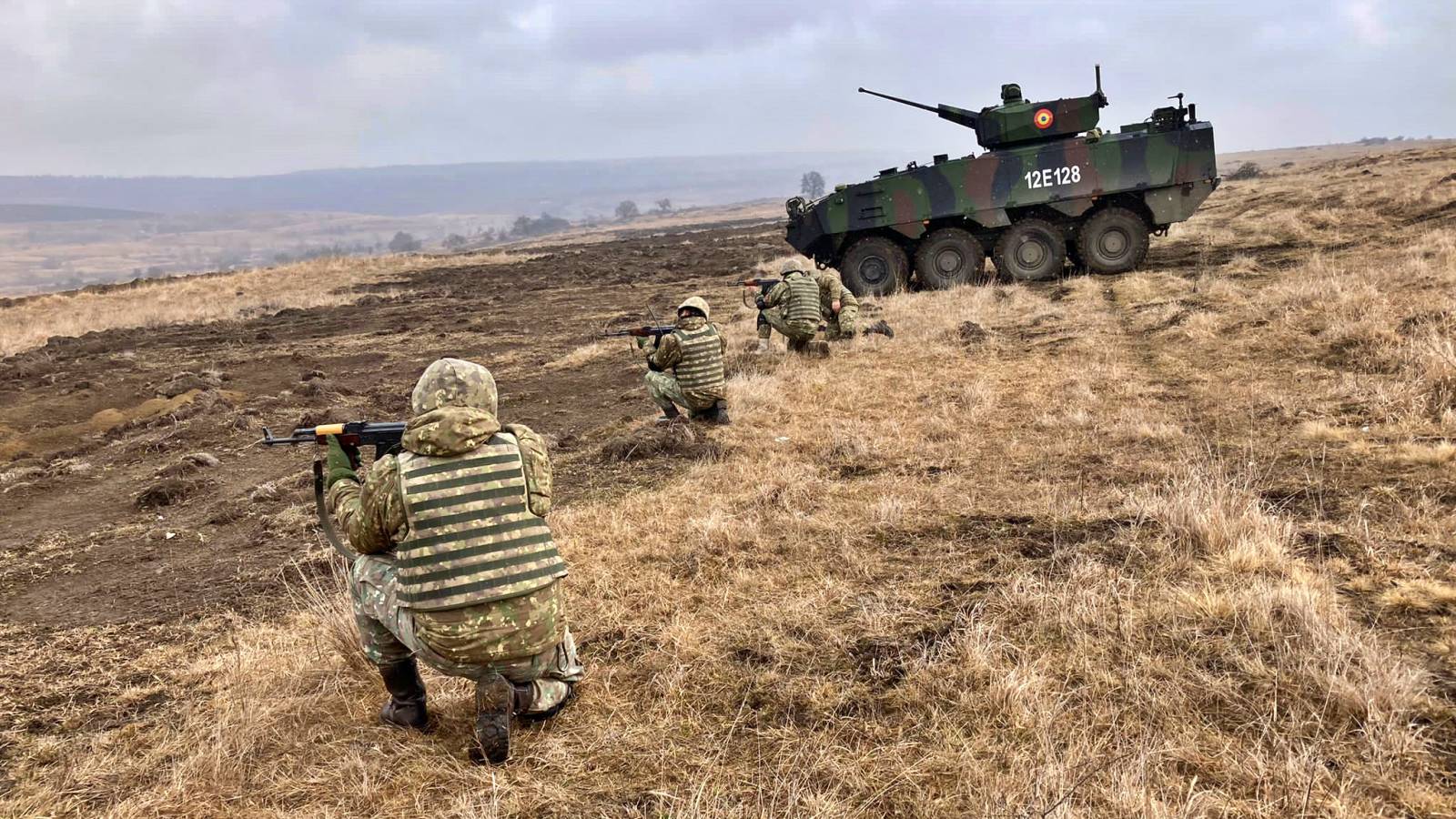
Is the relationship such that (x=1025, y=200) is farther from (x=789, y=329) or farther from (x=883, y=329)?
(x=789, y=329)

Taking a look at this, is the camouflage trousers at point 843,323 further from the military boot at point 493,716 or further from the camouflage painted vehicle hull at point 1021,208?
the military boot at point 493,716

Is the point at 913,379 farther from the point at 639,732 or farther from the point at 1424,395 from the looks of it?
the point at 639,732

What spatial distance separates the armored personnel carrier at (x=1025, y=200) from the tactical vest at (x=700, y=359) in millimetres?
7604

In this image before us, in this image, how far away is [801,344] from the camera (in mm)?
10195

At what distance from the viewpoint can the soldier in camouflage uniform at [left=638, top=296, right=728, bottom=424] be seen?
736 centimetres

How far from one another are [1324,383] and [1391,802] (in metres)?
5.13

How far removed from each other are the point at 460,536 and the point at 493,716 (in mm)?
627

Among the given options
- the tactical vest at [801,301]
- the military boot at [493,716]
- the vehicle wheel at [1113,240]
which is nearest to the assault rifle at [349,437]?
the military boot at [493,716]

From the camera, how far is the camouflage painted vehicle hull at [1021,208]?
43.1 ft

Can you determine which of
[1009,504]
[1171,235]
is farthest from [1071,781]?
[1171,235]

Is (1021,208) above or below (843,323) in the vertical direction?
above

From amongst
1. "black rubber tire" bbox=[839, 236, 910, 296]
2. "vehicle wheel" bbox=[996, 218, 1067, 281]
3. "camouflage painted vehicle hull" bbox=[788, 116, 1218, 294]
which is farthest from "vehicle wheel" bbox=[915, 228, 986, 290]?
"vehicle wheel" bbox=[996, 218, 1067, 281]

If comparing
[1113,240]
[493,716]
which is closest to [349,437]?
[493,716]

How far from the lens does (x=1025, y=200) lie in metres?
13.6
